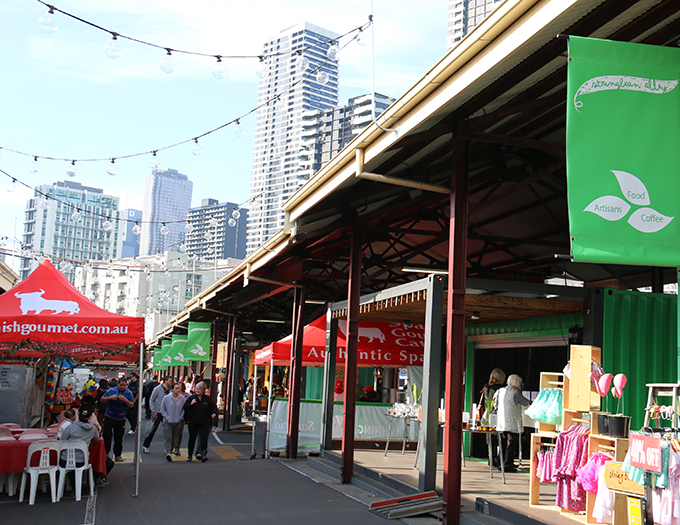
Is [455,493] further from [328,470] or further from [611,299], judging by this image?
[328,470]

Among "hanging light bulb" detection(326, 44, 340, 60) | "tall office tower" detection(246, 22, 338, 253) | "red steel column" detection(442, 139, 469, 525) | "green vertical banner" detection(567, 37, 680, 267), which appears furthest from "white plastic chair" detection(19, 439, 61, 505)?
"tall office tower" detection(246, 22, 338, 253)

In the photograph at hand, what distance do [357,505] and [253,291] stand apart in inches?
356

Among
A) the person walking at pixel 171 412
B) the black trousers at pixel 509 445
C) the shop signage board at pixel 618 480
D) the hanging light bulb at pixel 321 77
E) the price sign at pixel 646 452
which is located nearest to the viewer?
the price sign at pixel 646 452

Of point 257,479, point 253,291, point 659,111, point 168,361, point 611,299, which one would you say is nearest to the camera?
point 659,111

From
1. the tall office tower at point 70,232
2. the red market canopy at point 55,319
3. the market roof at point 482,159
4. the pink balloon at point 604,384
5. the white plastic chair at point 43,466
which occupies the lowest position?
the white plastic chair at point 43,466

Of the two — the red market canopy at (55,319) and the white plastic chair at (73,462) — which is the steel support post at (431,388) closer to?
the red market canopy at (55,319)

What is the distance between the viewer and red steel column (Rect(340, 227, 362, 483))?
10.3m

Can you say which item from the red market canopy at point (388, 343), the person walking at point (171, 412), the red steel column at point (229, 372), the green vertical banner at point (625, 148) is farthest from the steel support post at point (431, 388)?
the red steel column at point (229, 372)

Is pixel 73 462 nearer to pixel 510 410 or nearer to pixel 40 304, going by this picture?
pixel 40 304

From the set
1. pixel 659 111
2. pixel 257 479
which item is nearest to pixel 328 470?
pixel 257 479

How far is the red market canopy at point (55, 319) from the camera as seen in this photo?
891cm

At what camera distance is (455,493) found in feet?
23.5

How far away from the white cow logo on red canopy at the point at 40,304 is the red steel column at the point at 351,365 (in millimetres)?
4052

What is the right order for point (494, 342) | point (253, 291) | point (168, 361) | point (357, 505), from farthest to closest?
point (168, 361) → point (253, 291) → point (494, 342) → point (357, 505)
